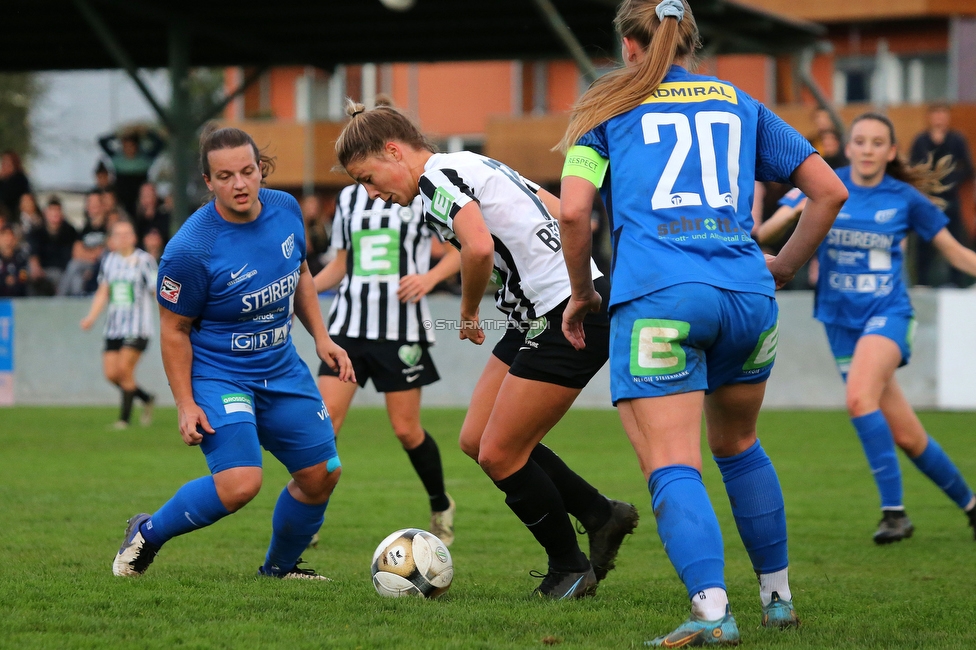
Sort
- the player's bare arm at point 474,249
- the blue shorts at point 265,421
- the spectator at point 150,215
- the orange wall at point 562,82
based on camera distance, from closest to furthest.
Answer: the player's bare arm at point 474,249 → the blue shorts at point 265,421 → the spectator at point 150,215 → the orange wall at point 562,82

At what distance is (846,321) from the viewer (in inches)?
302

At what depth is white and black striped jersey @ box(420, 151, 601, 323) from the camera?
5043mm

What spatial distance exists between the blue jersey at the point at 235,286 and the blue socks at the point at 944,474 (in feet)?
13.0

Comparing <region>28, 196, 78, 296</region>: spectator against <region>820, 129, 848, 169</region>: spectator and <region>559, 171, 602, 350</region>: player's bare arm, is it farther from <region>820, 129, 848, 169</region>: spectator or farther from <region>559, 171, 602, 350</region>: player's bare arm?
<region>559, 171, 602, 350</region>: player's bare arm

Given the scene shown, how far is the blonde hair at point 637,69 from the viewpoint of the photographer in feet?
13.7

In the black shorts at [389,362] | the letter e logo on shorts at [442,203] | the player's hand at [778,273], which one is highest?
the letter e logo on shorts at [442,203]

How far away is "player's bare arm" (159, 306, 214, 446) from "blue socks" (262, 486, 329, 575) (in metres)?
0.56

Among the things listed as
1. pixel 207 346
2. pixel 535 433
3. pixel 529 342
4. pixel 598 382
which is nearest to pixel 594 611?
pixel 535 433

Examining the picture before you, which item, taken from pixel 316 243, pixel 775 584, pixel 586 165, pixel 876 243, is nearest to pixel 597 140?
pixel 586 165

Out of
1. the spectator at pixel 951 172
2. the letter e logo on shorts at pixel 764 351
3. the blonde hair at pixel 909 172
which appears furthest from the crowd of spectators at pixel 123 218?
the letter e logo on shorts at pixel 764 351

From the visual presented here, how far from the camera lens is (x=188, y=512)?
5.31 meters

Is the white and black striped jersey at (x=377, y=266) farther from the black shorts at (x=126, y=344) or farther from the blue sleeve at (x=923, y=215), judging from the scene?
the black shorts at (x=126, y=344)

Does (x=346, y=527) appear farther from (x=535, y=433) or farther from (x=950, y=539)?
(x=950, y=539)

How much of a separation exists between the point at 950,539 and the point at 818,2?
24.6 metres
